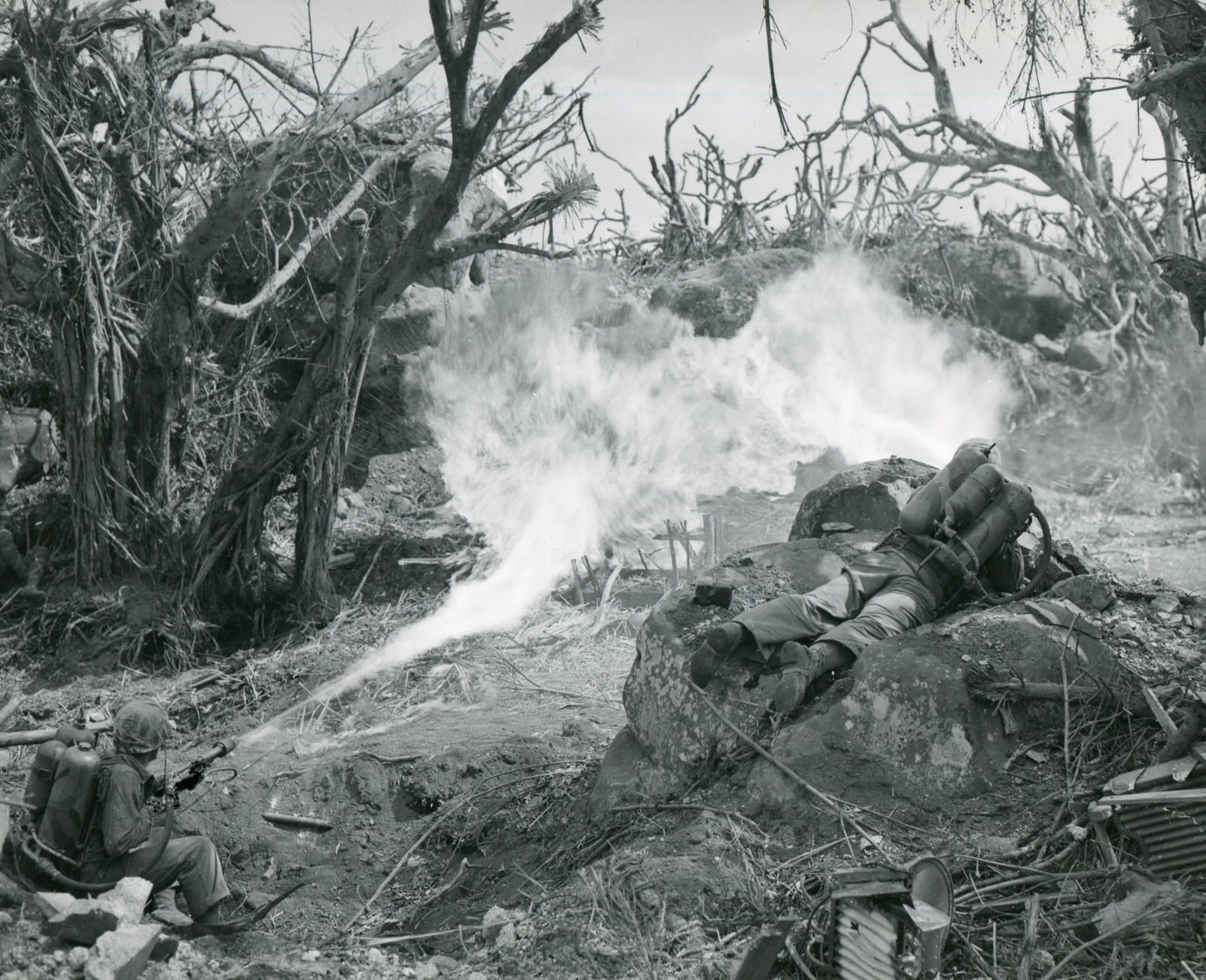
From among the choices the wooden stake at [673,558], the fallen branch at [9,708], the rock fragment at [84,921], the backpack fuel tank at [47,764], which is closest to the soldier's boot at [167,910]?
the backpack fuel tank at [47,764]

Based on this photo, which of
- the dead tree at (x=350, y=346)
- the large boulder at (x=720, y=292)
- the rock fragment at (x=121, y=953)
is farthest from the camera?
the large boulder at (x=720, y=292)

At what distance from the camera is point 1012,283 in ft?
58.2

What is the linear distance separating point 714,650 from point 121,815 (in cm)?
266

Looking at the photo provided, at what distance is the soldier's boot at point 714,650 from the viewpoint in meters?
5.33

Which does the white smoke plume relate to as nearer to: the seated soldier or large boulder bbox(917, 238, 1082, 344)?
large boulder bbox(917, 238, 1082, 344)

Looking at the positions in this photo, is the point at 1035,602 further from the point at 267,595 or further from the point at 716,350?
the point at 716,350

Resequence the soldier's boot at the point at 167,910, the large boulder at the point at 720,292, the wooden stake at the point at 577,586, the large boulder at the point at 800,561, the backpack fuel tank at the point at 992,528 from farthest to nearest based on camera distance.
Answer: the large boulder at the point at 720,292, the wooden stake at the point at 577,586, the large boulder at the point at 800,561, the backpack fuel tank at the point at 992,528, the soldier's boot at the point at 167,910

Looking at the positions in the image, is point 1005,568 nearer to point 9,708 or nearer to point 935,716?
point 935,716

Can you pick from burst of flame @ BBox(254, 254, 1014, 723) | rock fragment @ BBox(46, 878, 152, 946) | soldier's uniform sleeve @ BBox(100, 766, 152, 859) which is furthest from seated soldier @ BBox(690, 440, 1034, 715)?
burst of flame @ BBox(254, 254, 1014, 723)

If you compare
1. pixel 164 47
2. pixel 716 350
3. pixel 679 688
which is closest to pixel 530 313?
pixel 716 350

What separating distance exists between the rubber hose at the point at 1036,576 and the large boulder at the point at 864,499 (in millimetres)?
1283

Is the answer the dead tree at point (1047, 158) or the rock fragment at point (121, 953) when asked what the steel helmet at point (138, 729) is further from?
the dead tree at point (1047, 158)

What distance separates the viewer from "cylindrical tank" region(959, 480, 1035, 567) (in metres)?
5.93

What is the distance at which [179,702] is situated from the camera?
859cm
